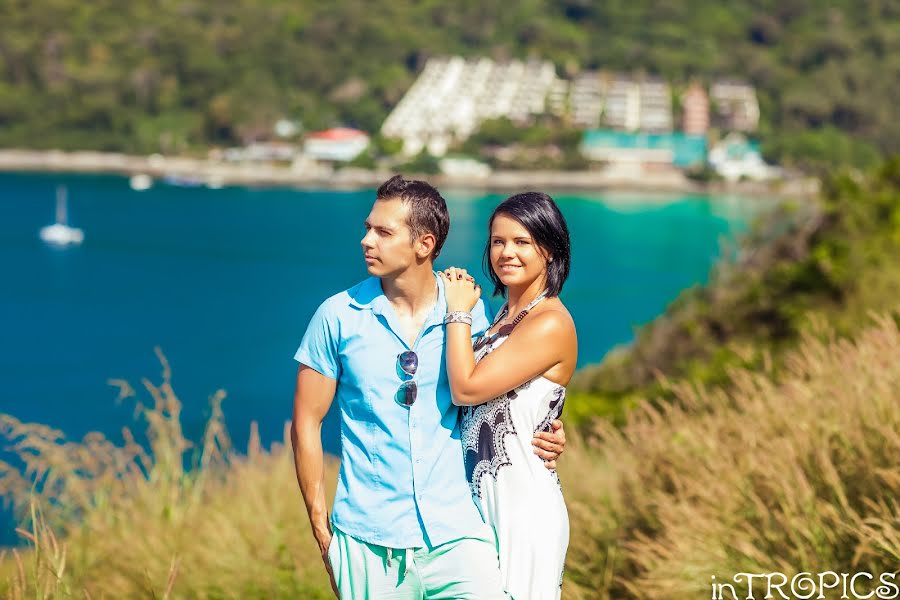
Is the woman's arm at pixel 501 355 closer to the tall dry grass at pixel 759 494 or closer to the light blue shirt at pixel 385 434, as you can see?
the light blue shirt at pixel 385 434

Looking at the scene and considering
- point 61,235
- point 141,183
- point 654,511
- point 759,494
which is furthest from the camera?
point 141,183

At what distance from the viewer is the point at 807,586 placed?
8.91 ft

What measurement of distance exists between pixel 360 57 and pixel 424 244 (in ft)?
301

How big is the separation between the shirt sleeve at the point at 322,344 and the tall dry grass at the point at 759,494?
126 centimetres

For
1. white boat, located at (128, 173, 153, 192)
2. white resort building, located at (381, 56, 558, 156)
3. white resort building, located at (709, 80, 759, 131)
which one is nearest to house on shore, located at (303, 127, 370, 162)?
white resort building, located at (381, 56, 558, 156)

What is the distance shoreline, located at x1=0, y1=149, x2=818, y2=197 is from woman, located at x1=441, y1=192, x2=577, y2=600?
66.0m

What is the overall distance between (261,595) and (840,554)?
1.58 metres

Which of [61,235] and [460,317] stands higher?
[61,235]

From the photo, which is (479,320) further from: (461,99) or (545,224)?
(461,99)

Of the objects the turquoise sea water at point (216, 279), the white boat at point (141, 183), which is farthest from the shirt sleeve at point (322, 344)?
the white boat at point (141, 183)

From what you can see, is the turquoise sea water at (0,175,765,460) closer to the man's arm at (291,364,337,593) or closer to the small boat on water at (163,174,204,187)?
the man's arm at (291,364,337,593)

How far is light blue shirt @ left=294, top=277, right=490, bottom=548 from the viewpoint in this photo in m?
2.01

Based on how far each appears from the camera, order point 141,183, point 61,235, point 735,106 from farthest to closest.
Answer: point 735,106, point 141,183, point 61,235

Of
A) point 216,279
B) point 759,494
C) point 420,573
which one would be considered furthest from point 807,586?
point 216,279
